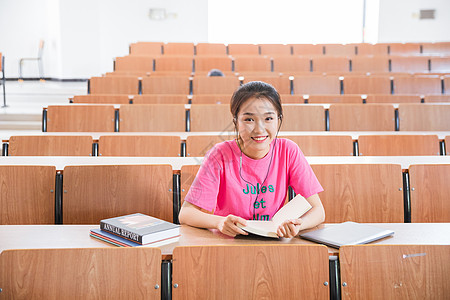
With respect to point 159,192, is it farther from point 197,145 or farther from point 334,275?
point 334,275

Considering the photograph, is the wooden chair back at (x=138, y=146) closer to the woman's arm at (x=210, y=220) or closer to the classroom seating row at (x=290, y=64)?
the woman's arm at (x=210, y=220)

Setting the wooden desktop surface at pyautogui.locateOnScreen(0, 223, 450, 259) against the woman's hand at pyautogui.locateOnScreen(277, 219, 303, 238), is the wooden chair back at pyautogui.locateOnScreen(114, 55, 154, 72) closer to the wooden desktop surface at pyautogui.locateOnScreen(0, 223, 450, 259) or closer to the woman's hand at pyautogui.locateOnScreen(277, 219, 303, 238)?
the wooden desktop surface at pyautogui.locateOnScreen(0, 223, 450, 259)

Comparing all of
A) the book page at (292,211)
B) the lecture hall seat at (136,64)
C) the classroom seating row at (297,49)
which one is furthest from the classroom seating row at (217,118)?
the classroom seating row at (297,49)

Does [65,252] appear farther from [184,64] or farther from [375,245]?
[184,64]

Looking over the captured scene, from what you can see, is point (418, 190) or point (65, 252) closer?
point (65, 252)

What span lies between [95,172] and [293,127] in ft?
5.76

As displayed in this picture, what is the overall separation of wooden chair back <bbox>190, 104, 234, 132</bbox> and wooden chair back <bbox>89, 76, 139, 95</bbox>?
145 centimetres

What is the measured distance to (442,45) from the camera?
7109 mm

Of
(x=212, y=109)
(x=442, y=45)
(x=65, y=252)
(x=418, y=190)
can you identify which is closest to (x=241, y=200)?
(x=65, y=252)

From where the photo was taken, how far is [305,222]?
1515mm

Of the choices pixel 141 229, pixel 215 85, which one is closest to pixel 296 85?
pixel 215 85

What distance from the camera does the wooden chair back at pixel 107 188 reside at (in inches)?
79.1

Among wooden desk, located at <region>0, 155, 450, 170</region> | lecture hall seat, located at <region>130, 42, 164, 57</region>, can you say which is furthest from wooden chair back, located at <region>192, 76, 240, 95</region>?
lecture hall seat, located at <region>130, 42, 164, 57</region>

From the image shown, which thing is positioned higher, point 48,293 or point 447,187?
point 447,187
